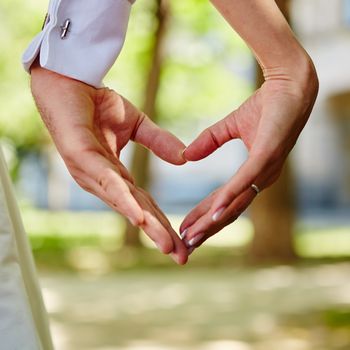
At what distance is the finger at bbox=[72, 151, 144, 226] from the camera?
1.42 metres

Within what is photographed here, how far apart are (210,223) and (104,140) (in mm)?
302

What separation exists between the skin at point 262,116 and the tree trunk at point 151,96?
1458 centimetres

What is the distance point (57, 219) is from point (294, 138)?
2603 cm

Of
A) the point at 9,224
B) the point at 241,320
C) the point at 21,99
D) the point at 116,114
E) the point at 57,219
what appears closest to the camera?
the point at 9,224

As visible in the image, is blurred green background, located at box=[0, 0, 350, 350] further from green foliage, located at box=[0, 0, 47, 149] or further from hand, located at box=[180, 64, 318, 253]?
hand, located at box=[180, 64, 318, 253]

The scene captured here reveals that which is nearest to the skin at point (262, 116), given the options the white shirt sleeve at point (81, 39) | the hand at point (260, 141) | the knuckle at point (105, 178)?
the hand at point (260, 141)

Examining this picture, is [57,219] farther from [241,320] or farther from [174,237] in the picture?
[174,237]

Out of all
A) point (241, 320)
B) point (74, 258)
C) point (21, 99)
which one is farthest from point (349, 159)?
point (241, 320)

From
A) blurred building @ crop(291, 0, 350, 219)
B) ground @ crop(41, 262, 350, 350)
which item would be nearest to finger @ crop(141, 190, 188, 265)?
ground @ crop(41, 262, 350, 350)

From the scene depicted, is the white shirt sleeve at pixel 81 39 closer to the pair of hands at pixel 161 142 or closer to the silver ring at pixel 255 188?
the pair of hands at pixel 161 142

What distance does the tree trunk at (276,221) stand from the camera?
1370 centimetres

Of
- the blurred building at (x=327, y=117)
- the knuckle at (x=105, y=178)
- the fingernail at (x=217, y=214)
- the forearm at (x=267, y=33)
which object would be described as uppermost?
the blurred building at (x=327, y=117)

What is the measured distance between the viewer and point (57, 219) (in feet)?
89.5

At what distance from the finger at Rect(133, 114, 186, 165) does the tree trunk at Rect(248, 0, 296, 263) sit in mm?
11869
